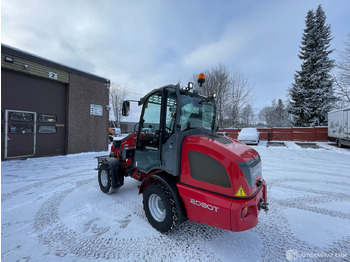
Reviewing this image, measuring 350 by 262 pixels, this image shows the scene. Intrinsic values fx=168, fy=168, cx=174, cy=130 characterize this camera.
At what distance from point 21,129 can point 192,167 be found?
9326 mm

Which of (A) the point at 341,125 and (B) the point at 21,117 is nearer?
(B) the point at 21,117

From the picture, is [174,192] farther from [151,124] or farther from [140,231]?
[151,124]

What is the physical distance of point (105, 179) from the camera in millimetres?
4340

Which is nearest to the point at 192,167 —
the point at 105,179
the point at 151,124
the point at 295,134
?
the point at 151,124

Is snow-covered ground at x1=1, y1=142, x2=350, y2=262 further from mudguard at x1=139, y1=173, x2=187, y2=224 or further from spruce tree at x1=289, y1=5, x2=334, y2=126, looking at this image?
spruce tree at x1=289, y1=5, x2=334, y2=126

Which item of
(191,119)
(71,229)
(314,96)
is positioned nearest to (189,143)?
(191,119)

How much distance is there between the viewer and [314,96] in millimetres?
20172

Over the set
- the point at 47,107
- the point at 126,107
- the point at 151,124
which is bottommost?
the point at 151,124

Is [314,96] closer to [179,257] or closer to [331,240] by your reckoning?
[331,240]

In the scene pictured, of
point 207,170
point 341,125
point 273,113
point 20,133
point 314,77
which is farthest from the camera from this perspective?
point 273,113

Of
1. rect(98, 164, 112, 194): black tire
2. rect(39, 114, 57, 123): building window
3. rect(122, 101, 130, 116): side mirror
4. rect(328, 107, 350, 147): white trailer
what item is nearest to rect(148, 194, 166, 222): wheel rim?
rect(98, 164, 112, 194): black tire

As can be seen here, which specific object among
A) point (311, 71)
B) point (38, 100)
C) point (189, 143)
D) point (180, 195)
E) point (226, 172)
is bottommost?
point (180, 195)

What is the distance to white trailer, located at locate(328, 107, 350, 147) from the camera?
1120cm

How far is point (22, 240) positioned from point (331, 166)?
33.4 ft
